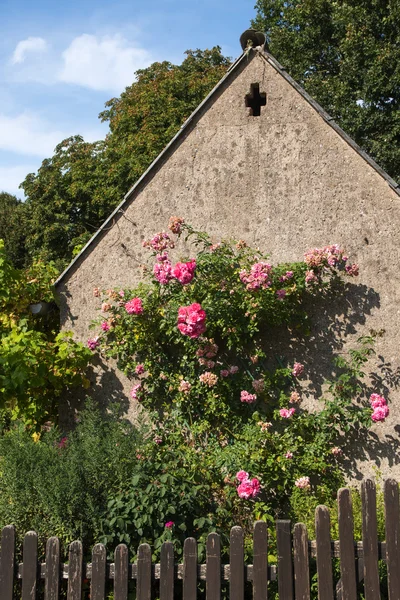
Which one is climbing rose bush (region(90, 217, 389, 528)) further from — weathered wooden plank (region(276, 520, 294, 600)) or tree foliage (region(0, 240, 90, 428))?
weathered wooden plank (region(276, 520, 294, 600))

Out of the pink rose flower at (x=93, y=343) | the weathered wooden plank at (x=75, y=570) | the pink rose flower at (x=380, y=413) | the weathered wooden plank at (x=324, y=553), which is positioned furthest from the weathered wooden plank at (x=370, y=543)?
the pink rose flower at (x=93, y=343)

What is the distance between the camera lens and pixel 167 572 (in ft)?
11.2

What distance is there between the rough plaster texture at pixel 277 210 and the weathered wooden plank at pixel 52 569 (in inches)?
112

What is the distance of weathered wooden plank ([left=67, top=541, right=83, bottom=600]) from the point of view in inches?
137

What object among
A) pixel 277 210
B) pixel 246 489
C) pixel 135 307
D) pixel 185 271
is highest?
pixel 277 210

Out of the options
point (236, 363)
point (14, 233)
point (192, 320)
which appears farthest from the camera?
point (14, 233)

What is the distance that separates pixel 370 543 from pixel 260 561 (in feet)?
2.07

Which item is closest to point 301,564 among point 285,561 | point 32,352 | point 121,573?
point 285,561

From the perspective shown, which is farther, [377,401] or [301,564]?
[377,401]

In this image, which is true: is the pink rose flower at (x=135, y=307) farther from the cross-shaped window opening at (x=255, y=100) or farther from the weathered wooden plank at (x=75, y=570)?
the weathered wooden plank at (x=75, y=570)

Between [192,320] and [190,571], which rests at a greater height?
[192,320]

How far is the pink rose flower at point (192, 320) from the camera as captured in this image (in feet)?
18.4

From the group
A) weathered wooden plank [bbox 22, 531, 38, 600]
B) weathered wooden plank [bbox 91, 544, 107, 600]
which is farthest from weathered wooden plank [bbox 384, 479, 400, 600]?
weathered wooden plank [bbox 22, 531, 38, 600]

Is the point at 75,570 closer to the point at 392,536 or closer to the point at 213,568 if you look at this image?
the point at 213,568
